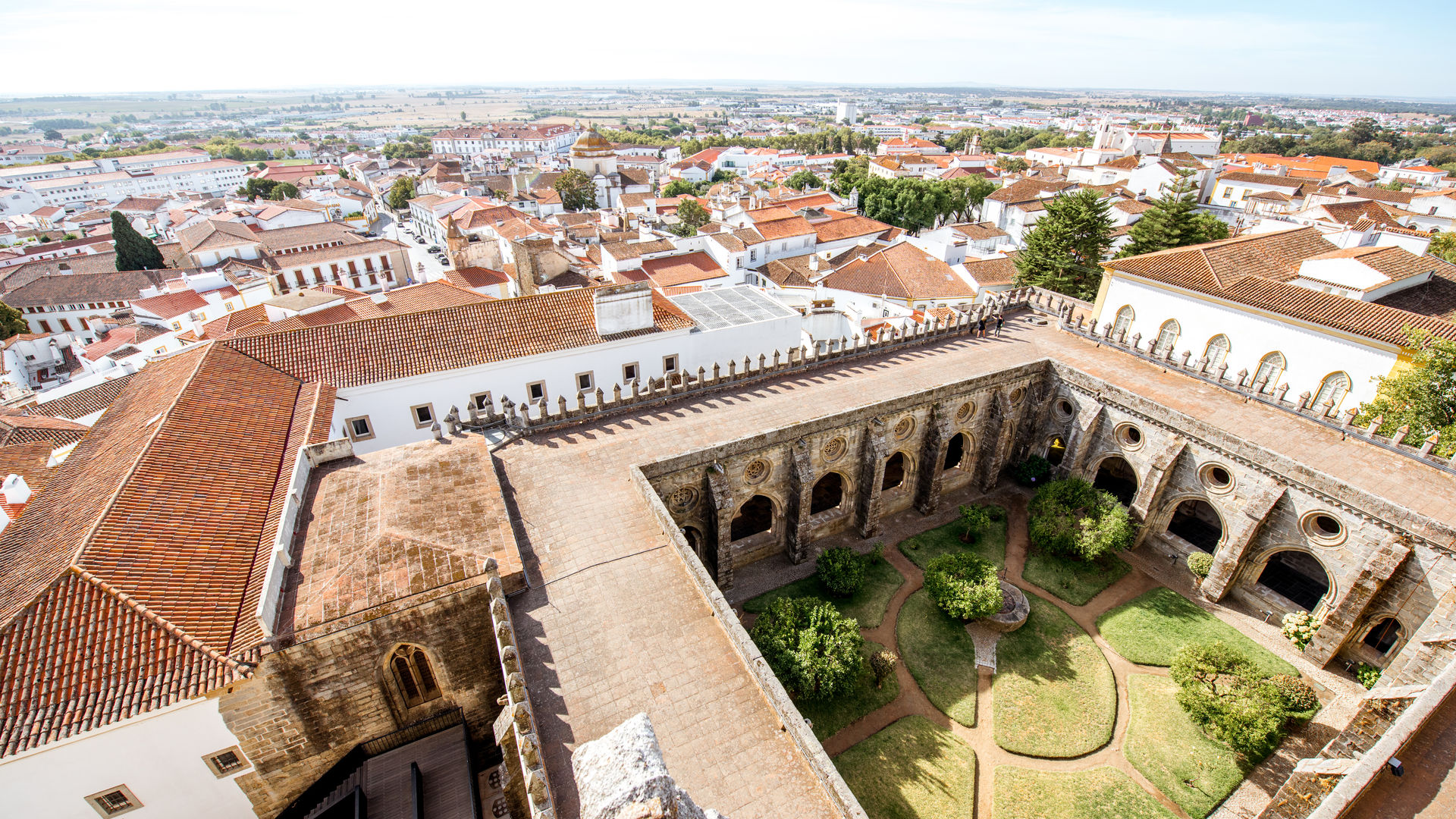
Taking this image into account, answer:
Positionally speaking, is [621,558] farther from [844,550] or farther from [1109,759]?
[1109,759]

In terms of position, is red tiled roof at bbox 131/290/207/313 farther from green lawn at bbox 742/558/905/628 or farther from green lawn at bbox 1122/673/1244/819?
green lawn at bbox 1122/673/1244/819

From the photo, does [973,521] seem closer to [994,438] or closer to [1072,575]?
[1072,575]

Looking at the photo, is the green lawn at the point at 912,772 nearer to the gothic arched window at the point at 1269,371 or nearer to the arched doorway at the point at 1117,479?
the arched doorway at the point at 1117,479

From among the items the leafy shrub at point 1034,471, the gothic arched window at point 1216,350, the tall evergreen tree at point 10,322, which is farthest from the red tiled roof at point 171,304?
the gothic arched window at point 1216,350

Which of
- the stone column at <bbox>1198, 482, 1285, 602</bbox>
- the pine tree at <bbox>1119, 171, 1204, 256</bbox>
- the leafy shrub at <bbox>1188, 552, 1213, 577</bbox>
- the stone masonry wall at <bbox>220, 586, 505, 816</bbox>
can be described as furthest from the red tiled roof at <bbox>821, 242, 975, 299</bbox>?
the stone masonry wall at <bbox>220, 586, 505, 816</bbox>

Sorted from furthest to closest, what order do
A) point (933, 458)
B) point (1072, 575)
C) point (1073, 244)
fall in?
point (1073, 244) < point (933, 458) < point (1072, 575)

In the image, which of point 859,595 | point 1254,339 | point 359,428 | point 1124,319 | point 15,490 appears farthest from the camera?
point 1124,319

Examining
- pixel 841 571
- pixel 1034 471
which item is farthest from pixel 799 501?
pixel 1034 471
